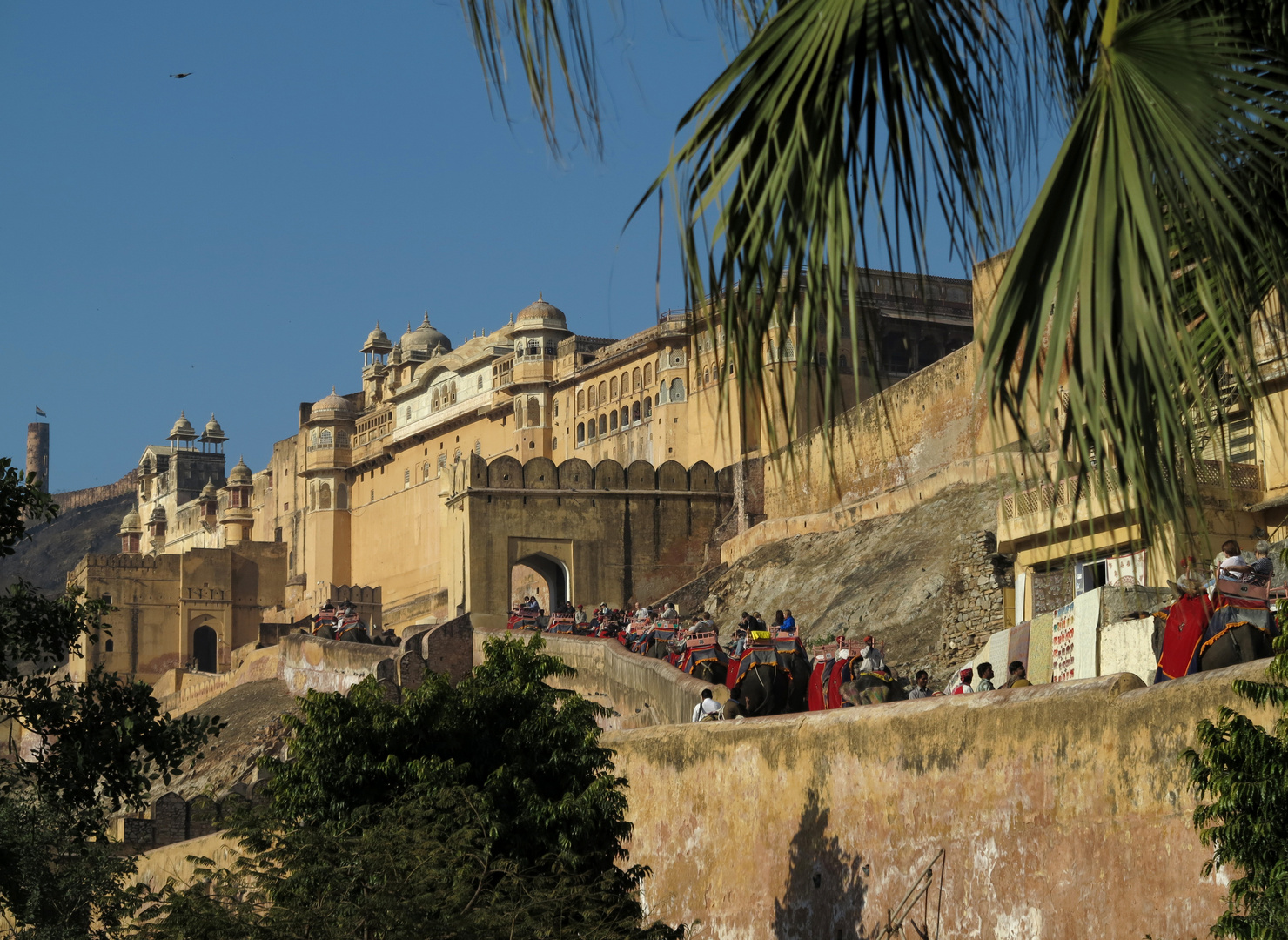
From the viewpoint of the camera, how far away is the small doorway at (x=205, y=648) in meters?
56.2

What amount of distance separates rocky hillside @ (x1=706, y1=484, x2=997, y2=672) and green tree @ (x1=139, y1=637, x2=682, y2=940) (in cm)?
911

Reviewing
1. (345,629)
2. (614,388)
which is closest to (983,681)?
(345,629)

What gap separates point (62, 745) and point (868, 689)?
573cm

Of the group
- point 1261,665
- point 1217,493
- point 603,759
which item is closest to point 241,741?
point 1217,493

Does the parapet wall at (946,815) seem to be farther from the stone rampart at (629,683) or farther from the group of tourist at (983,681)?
the stone rampart at (629,683)

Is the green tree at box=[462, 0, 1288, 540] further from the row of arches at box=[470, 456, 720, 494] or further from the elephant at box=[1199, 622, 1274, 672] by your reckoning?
the row of arches at box=[470, 456, 720, 494]

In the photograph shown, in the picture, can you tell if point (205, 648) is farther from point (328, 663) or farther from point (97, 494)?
point (97, 494)

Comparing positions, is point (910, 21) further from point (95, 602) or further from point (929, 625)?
point (929, 625)

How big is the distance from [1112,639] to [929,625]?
1012cm

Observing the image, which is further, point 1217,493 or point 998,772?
point 1217,493

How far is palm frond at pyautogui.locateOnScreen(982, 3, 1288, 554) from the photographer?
2.30 meters

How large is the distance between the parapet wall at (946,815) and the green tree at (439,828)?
119cm

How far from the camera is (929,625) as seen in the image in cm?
2192

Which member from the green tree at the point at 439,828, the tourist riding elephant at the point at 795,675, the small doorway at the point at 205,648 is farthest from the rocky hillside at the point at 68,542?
the green tree at the point at 439,828
